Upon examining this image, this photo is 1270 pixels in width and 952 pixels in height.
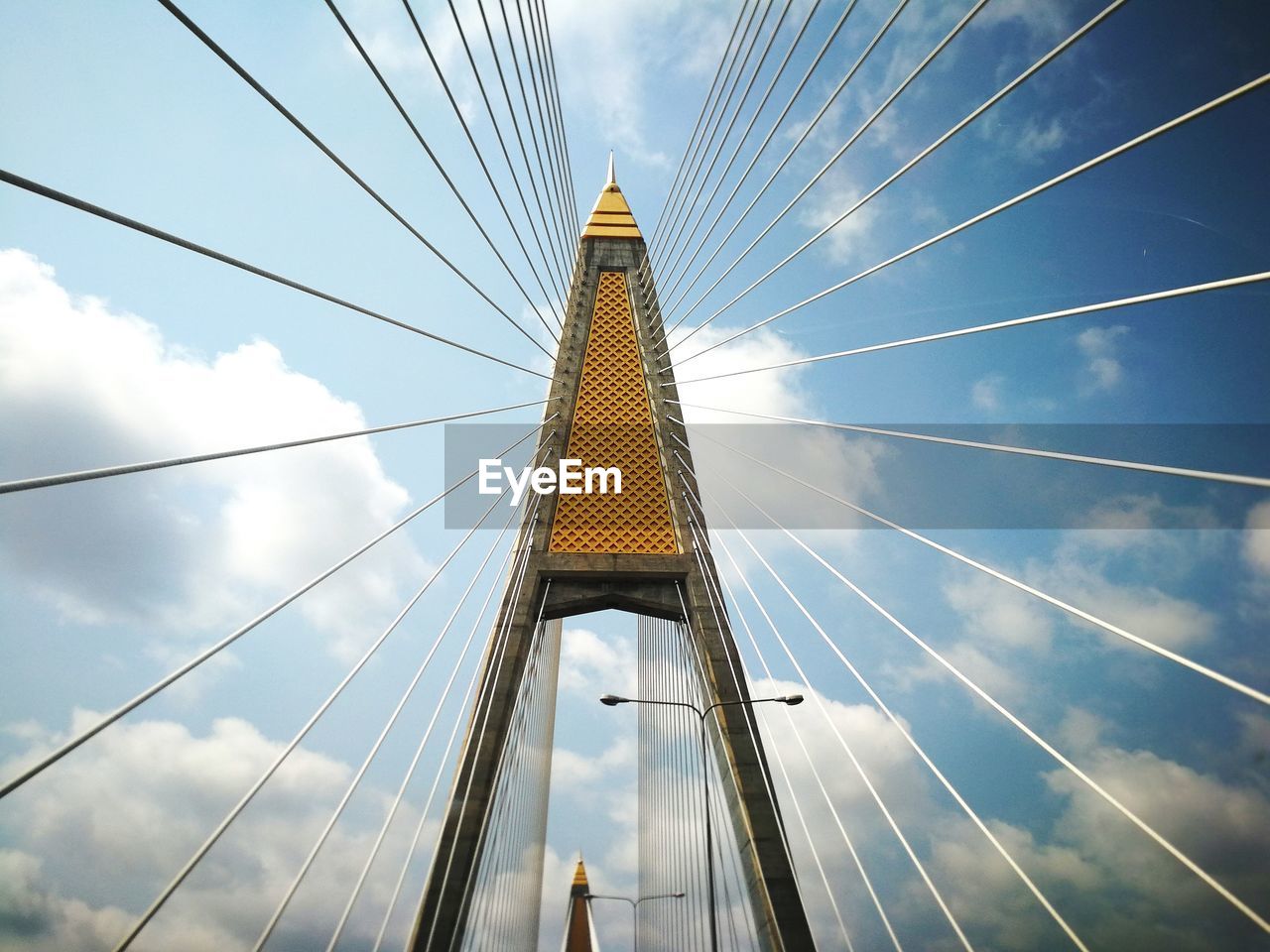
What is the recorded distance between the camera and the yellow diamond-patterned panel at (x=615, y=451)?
1434 centimetres

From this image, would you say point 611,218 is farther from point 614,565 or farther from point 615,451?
point 614,565

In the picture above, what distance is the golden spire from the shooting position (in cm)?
1777

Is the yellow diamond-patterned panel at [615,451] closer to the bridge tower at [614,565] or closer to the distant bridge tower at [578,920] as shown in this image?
the bridge tower at [614,565]

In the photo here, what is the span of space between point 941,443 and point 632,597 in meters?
8.48

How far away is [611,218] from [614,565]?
340 inches

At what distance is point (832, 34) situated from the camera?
7.02 meters

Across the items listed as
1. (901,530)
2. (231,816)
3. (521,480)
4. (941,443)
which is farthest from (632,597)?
(231,816)

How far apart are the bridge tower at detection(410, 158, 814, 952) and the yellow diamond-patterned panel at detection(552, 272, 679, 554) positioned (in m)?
0.02

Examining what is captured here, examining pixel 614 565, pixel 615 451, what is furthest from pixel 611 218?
pixel 614 565

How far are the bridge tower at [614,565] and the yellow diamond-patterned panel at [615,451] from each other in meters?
0.02

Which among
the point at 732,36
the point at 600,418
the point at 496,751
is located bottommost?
the point at 496,751

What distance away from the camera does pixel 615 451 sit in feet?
49.5

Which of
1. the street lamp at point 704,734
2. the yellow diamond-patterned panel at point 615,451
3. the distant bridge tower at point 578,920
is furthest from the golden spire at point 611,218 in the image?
the distant bridge tower at point 578,920

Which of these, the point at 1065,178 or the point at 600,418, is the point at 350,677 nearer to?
the point at 1065,178
